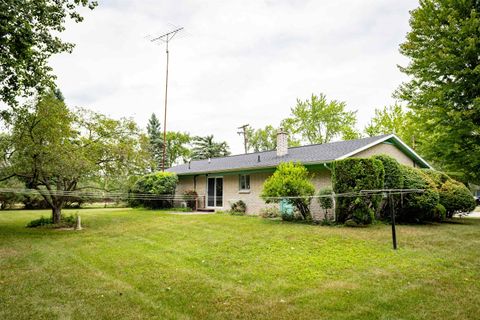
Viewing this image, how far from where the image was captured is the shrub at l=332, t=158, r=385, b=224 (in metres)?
10.4

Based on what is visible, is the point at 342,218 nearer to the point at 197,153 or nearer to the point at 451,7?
the point at 451,7

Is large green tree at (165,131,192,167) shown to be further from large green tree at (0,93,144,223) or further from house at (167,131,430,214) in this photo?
large green tree at (0,93,144,223)

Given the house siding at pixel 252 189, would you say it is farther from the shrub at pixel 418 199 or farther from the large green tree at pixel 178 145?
the large green tree at pixel 178 145

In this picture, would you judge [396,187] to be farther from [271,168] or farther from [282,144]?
[282,144]

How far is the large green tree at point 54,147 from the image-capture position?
1042cm

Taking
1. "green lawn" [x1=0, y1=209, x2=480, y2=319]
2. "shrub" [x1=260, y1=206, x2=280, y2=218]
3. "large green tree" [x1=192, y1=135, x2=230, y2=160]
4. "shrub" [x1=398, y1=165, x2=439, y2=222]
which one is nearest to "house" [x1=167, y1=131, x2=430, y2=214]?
"shrub" [x1=260, y1=206, x2=280, y2=218]

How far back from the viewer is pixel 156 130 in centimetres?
4256

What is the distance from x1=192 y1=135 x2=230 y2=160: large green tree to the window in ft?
86.4

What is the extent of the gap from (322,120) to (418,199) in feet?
85.4

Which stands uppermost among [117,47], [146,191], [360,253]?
[117,47]

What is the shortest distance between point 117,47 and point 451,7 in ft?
49.0

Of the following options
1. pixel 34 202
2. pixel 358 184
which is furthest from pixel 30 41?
pixel 34 202

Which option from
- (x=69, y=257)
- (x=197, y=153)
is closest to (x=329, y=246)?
(x=69, y=257)

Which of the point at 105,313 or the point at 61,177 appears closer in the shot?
the point at 105,313
